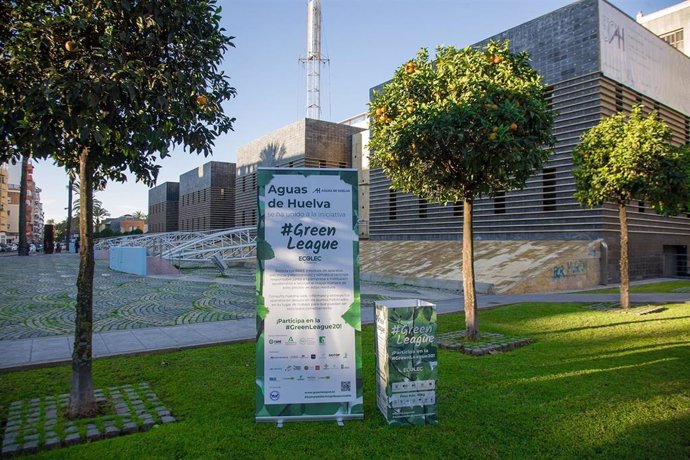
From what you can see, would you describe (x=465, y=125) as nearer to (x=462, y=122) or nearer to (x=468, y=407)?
(x=462, y=122)

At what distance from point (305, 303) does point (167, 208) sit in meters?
71.5

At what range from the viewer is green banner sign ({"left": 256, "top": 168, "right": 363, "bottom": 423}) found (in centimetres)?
474

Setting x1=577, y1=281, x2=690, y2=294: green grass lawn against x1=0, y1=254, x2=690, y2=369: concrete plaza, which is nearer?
x1=0, y1=254, x2=690, y2=369: concrete plaza

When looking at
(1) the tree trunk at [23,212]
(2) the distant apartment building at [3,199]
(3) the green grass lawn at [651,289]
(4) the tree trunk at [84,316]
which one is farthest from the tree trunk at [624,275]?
(2) the distant apartment building at [3,199]

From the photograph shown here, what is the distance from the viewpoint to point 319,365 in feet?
15.8

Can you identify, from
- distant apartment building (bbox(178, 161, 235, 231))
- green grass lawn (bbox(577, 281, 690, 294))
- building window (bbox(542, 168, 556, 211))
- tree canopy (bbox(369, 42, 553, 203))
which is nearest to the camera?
tree canopy (bbox(369, 42, 553, 203))

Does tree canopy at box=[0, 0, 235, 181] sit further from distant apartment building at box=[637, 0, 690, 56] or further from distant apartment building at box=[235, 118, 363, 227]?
distant apartment building at box=[637, 0, 690, 56]

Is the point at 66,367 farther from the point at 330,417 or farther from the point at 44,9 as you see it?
the point at 44,9

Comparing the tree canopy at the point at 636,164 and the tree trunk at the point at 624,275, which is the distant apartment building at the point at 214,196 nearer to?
the tree canopy at the point at 636,164

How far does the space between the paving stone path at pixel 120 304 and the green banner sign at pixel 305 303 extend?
6.22 m

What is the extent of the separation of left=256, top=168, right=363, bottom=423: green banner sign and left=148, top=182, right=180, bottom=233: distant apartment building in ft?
227

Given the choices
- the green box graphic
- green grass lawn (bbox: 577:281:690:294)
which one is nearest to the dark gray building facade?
green grass lawn (bbox: 577:281:690:294)

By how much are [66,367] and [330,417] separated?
4451 mm

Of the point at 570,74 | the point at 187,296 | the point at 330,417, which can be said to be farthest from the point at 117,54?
the point at 570,74
